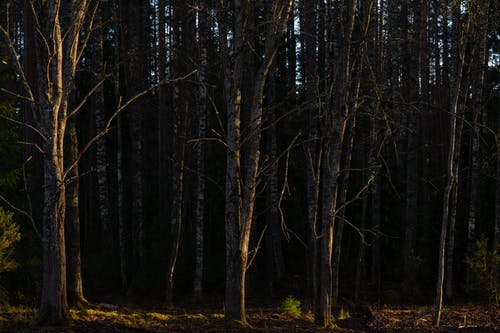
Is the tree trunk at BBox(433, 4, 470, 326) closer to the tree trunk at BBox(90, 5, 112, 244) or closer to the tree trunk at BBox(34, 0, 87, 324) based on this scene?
the tree trunk at BBox(34, 0, 87, 324)

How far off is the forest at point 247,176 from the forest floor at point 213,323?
8 cm

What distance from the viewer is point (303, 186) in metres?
24.2

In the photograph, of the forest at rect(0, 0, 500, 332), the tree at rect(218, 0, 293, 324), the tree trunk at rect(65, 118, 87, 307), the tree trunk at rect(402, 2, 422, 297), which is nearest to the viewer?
the forest at rect(0, 0, 500, 332)

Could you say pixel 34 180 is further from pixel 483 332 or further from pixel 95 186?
pixel 483 332

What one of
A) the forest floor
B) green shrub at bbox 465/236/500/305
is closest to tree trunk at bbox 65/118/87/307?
the forest floor

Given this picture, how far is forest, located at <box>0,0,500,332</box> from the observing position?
8891 mm

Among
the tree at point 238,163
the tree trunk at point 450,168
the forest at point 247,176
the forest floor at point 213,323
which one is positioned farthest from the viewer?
the tree trunk at point 450,168

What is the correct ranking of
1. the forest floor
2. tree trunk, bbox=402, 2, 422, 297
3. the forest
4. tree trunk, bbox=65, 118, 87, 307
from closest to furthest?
the forest floor → the forest → tree trunk, bbox=65, 118, 87, 307 → tree trunk, bbox=402, 2, 422, 297

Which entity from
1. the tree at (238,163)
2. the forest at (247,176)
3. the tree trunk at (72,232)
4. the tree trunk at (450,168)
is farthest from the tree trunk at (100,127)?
the tree trunk at (450,168)

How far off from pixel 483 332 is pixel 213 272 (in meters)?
10.4

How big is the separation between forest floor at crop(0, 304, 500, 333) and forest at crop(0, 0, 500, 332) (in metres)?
0.08

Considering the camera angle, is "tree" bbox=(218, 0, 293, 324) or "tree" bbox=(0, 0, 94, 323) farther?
"tree" bbox=(218, 0, 293, 324)

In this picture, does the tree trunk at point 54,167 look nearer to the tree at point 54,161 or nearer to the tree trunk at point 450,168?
the tree at point 54,161

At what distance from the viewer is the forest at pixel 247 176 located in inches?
350
